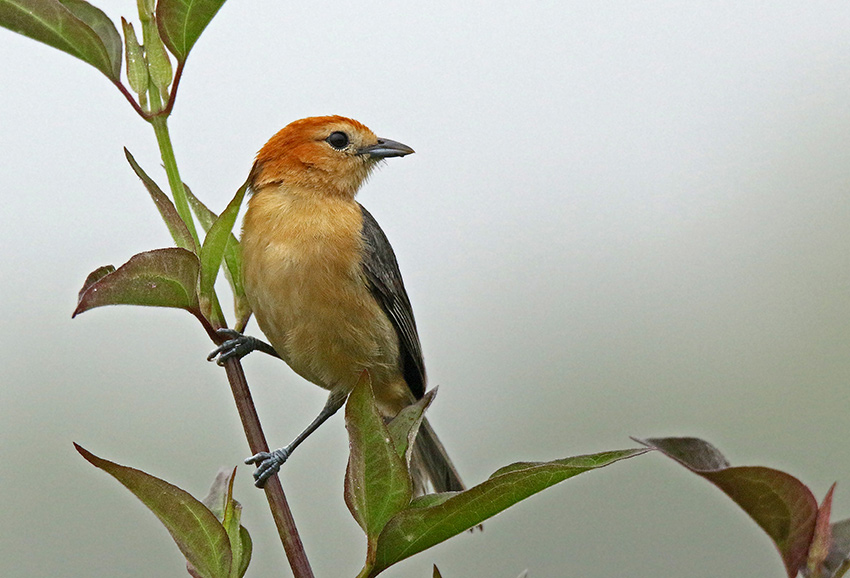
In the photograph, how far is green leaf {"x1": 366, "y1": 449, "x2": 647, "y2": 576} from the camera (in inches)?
60.7

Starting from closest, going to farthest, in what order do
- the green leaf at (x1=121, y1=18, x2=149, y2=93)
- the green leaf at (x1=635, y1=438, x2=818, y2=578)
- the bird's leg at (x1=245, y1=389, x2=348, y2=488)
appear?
the green leaf at (x1=635, y1=438, x2=818, y2=578) → the green leaf at (x1=121, y1=18, x2=149, y2=93) → the bird's leg at (x1=245, y1=389, x2=348, y2=488)

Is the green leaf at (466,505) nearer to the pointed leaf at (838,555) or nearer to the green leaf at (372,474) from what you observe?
the green leaf at (372,474)

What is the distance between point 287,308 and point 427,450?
993 millimetres

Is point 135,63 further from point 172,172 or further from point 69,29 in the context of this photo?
point 172,172

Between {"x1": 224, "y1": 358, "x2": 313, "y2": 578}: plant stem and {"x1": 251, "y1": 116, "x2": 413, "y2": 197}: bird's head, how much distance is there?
2.07 meters

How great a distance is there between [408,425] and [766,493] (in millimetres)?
696

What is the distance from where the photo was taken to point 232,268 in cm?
250

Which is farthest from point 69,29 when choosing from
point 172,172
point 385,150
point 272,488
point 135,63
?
point 385,150

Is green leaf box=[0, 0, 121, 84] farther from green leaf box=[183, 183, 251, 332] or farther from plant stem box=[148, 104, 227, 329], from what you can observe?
green leaf box=[183, 183, 251, 332]

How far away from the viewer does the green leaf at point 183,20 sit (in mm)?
1906

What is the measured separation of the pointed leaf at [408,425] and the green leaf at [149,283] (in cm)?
45

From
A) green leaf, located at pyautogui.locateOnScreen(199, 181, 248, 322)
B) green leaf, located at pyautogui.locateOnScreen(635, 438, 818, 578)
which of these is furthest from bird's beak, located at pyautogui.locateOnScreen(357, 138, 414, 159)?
green leaf, located at pyautogui.locateOnScreen(635, 438, 818, 578)

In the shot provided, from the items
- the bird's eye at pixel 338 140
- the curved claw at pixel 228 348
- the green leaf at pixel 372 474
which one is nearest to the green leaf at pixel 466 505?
the green leaf at pixel 372 474

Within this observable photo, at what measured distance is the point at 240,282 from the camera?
2.51 m
